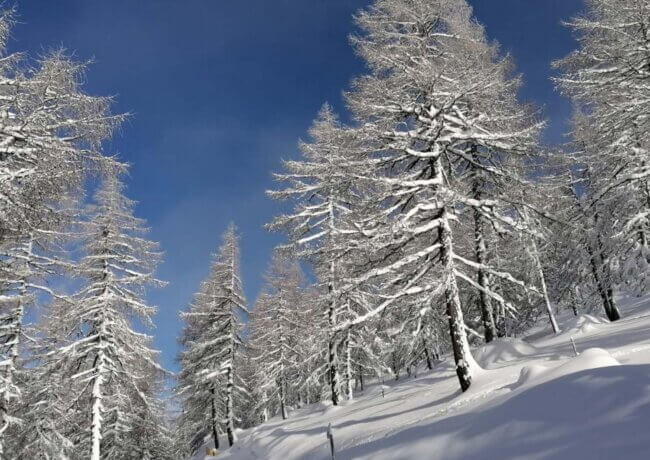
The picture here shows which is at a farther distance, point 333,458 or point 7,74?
point 7,74

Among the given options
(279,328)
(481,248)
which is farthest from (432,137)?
(279,328)

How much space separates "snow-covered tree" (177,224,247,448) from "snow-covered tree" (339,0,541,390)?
712 inches

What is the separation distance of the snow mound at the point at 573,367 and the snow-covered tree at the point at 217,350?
74.2 ft

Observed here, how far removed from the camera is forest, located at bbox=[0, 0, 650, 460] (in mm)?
8961

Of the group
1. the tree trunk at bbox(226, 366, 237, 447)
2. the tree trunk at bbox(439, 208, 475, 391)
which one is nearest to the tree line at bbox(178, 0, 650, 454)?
the tree trunk at bbox(439, 208, 475, 391)

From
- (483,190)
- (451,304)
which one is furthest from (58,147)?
(483,190)

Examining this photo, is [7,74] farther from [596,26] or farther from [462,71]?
[596,26]

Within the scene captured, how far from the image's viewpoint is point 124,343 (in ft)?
59.9

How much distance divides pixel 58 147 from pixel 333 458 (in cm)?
785

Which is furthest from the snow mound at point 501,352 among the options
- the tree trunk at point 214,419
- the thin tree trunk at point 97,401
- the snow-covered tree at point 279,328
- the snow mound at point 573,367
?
the tree trunk at point 214,419

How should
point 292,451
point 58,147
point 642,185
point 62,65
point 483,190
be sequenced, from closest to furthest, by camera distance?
point 58,147, point 62,65, point 642,185, point 292,451, point 483,190

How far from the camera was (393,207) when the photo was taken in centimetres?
1156

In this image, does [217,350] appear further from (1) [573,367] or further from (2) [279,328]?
(1) [573,367]

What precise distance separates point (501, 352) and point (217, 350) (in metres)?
19.3
